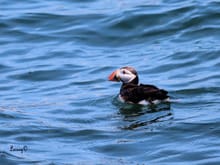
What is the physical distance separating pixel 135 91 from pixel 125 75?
0.84 m

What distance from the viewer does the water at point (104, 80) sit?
9406 mm

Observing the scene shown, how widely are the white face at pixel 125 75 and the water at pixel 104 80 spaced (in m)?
0.28

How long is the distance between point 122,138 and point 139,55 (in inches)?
209

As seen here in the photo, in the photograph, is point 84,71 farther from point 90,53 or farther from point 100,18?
point 100,18

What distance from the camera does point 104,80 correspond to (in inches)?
534

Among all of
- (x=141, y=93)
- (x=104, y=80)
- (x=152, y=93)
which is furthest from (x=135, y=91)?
(x=104, y=80)

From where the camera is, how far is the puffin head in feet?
40.6
